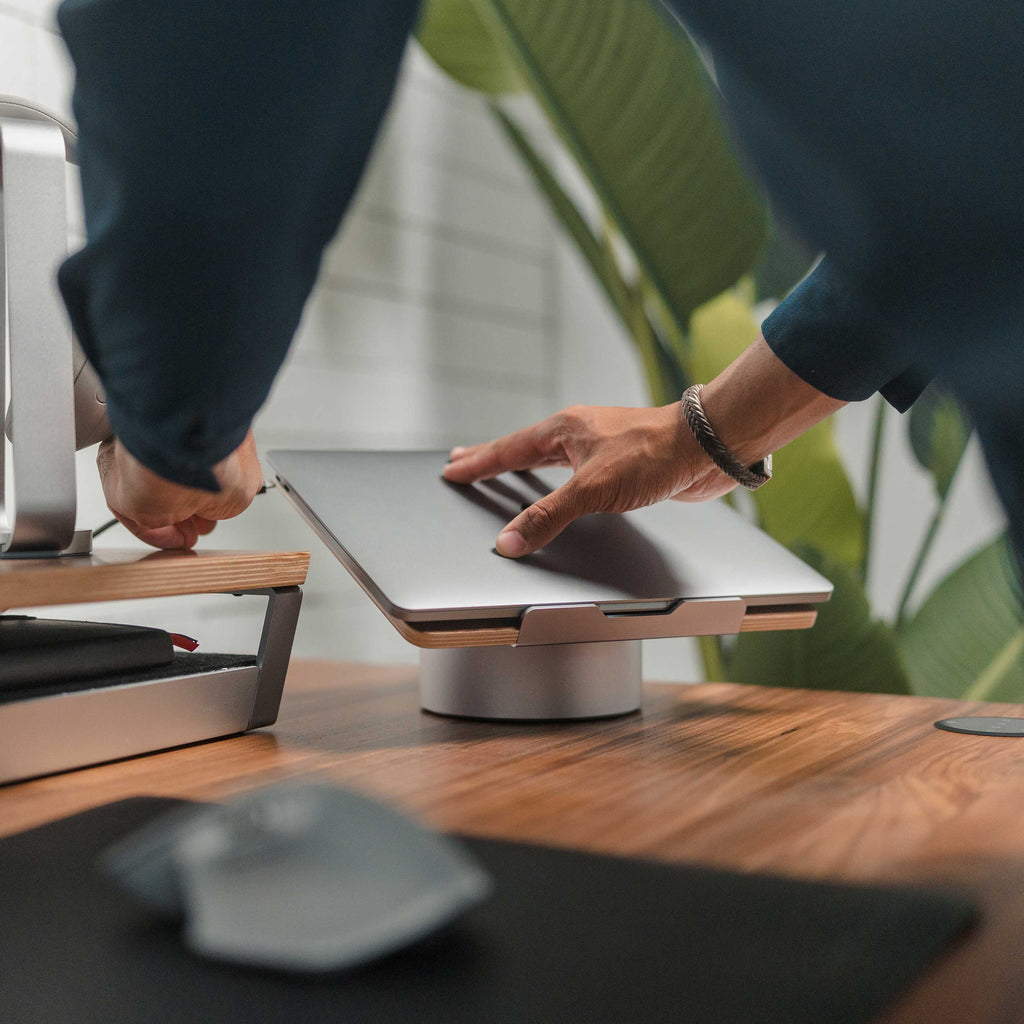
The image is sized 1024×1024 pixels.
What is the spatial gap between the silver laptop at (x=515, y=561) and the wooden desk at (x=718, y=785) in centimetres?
7

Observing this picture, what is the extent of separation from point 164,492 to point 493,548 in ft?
0.67

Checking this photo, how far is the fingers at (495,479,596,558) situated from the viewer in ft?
2.11

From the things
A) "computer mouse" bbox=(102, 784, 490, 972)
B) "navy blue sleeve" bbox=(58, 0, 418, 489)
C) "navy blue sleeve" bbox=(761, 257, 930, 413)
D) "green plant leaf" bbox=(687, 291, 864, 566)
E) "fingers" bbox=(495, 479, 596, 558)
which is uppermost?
"navy blue sleeve" bbox=(58, 0, 418, 489)

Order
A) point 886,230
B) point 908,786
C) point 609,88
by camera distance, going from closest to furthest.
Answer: point 886,230 < point 908,786 < point 609,88

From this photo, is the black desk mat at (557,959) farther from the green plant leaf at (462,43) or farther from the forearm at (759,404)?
the green plant leaf at (462,43)

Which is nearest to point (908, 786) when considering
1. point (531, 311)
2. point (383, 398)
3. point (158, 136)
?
point (158, 136)

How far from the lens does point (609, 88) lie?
1239mm

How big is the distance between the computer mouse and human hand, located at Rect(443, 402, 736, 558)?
0.32 metres

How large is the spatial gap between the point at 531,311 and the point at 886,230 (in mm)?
1851

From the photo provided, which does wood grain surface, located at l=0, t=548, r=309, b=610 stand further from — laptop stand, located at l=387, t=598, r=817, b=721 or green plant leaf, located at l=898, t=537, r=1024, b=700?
green plant leaf, located at l=898, t=537, r=1024, b=700

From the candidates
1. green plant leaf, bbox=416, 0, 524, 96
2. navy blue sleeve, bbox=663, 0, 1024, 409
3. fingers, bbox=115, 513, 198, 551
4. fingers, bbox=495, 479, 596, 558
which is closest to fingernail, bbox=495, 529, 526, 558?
fingers, bbox=495, 479, 596, 558

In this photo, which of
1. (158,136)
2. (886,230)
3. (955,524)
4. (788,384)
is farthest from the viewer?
(955,524)

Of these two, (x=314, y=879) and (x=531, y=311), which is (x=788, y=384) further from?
(x=531, y=311)

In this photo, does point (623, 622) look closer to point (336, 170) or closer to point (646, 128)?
point (336, 170)
